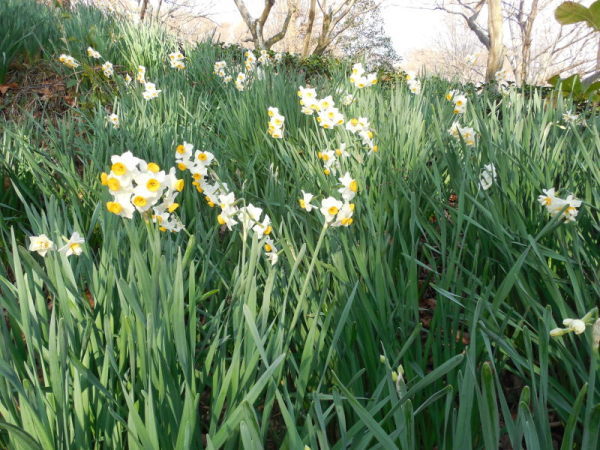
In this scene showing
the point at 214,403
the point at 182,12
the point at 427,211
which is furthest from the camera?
the point at 182,12

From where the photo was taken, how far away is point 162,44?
4289 millimetres

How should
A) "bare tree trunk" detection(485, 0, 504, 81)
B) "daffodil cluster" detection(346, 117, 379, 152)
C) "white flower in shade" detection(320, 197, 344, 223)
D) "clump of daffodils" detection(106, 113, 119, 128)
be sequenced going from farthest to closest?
"bare tree trunk" detection(485, 0, 504, 81), "clump of daffodils" detection(106, 113, 119, 128), "daffodil cluster" detection(346, 117, 379, 152), "white flower in shade" detection(320, 197, 344, 223)

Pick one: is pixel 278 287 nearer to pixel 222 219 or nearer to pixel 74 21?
pixel 222 219

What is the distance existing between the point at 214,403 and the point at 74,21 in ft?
16.3

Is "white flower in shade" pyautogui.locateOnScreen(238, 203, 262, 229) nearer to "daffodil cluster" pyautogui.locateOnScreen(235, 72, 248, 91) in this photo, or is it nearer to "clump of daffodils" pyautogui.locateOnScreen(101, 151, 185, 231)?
"clump of daffodils" pyautogui.locateOnScreen(101, 151, 185, 231)

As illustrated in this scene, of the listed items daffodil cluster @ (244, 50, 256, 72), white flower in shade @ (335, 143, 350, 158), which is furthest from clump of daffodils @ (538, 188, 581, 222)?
daffodil cluster @ (244, 50, 256, 72)

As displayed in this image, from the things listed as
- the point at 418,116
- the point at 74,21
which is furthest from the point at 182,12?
the point at 418,116

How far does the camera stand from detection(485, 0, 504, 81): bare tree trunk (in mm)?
8430

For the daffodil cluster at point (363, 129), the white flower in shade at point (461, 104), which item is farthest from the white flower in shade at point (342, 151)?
the white flower in shade at point (461, 104)

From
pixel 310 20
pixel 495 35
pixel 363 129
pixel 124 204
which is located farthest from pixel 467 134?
pixel 310 20

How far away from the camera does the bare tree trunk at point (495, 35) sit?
8430mm

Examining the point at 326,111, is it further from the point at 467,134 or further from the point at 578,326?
the point at 578,326

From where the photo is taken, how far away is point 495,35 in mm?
8531

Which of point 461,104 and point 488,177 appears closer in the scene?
point 488,177
